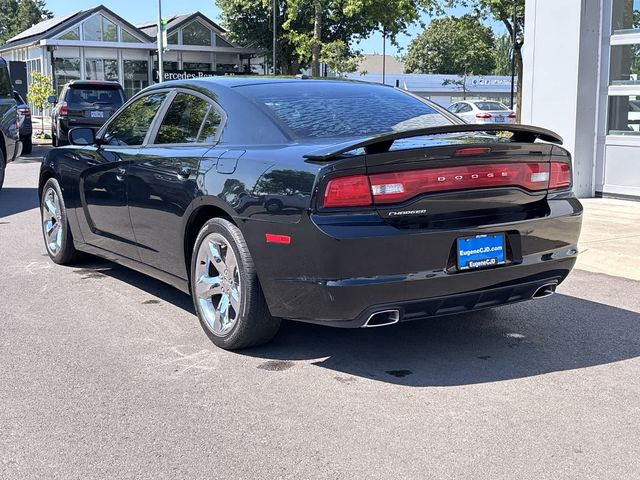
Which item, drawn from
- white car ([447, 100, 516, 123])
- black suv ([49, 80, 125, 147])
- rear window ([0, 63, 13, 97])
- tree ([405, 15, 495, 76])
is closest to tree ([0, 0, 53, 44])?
tree ([405, 15, 495, 76])

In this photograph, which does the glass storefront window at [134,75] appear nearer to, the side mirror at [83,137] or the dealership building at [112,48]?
the dealership building at [112,48]

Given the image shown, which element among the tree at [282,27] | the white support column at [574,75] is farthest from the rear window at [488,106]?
the white support column at [574,75]

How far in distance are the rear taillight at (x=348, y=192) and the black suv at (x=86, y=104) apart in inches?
690

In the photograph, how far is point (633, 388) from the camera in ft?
13.5

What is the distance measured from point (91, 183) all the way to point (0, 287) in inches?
44.7

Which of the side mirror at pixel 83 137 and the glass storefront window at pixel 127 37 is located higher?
the glass storefront window at pixel 127 37

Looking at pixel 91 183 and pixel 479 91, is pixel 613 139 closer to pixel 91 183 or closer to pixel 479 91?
pixel 91 183

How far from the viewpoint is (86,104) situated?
67.8 feet

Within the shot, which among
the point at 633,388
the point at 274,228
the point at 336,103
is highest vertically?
the point at 336,103

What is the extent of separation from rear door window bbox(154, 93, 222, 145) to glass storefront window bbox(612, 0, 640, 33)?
809 cm

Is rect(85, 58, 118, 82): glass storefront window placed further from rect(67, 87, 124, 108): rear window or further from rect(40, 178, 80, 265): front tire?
rect(40, 178, 80, 265): front tire

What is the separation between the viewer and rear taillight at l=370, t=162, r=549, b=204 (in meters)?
4.04

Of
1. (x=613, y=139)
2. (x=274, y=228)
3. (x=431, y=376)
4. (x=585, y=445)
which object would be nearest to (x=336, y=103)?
(x=274, y=228)

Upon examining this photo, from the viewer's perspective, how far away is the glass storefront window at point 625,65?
11.2 meters
